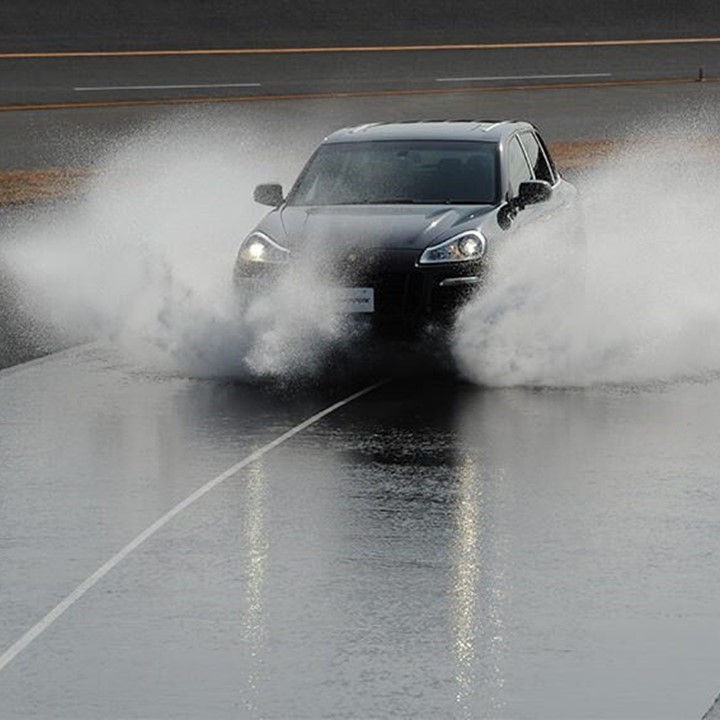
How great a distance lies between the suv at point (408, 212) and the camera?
1575 cm

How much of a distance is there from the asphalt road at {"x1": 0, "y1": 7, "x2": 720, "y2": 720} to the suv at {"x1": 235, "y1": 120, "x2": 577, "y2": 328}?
669 millimetres

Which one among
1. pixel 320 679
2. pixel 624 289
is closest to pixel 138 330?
pixel 624 289

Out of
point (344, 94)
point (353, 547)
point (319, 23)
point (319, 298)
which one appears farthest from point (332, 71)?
point (353, 547)

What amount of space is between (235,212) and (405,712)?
18.3 metres

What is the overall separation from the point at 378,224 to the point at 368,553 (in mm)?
Result: 6182

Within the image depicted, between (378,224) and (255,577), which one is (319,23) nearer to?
(378,224)

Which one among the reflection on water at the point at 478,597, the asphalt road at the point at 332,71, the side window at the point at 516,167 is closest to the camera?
the reflection on water at the point at 478,597

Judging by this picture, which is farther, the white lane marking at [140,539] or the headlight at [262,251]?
the headlight at [262,251]

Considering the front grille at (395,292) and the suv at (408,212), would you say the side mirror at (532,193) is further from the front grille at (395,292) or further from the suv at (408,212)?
the front grille at (395,292)

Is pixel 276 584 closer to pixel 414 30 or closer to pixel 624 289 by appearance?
pixel 624 289

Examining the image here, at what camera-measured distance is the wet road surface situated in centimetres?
814

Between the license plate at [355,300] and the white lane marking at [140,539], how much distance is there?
2.06ft

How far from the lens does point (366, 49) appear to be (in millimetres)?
43375

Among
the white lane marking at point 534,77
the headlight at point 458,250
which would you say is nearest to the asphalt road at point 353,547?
the headlight at point 458,250
